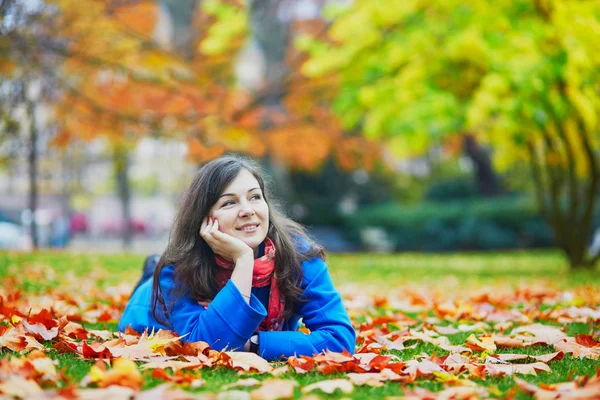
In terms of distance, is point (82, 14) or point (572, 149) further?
point (572, 149)

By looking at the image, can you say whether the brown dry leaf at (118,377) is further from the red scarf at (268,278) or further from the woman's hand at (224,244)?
the red scarf at (268,278)

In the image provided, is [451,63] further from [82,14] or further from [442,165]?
[442,165]

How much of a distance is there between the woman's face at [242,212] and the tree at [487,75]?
5.60 metres

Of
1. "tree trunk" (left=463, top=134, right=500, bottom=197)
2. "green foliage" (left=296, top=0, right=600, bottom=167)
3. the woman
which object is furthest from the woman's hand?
"tree trunk" (left=463, top=134, right=500, bottom=197)

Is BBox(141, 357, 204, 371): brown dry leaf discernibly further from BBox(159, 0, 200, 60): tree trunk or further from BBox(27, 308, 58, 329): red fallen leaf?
BBox(159, 0, 200, 60): tree trunk

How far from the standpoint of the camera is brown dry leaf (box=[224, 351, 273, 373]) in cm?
246

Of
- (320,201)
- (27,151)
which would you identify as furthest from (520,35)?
(320,201)

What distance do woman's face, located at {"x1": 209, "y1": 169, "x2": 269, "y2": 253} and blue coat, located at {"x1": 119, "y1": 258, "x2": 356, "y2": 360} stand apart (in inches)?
10.7

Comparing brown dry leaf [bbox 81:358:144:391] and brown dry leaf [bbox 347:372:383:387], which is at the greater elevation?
brown dry leaf [bbox 81:358:144:391]

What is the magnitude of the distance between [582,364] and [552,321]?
1517 millimetres

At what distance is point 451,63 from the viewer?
9.62 m

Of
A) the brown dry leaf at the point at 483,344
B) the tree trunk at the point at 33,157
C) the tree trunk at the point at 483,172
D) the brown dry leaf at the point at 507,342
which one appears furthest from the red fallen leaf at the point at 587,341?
the tree trunk at the point at 483,172

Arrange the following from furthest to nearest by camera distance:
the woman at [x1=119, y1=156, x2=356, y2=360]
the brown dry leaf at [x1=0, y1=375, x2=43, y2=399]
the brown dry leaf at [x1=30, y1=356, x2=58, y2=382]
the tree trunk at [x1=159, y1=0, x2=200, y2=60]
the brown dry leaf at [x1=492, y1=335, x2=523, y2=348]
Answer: the tree trunk at [x1=159, y1=0, x2=200, y2=60]
the brown dry leaf at [x1=492, y1=335, x2=523, y2=348]
the woman at [x1=119, y1=156, x2=356, y2=360]
the brown dry leaf at [x1=30, y1=356, x2=58, y2=382]
the brown dry leaf at [x1=0, y1=375, x2=43, y2=399]

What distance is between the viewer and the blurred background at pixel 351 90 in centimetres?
816
